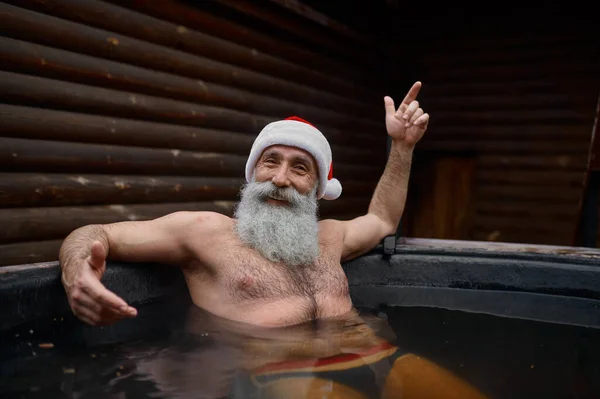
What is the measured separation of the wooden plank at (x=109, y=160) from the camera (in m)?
3.46

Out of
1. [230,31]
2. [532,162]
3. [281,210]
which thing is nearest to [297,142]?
[281,210]

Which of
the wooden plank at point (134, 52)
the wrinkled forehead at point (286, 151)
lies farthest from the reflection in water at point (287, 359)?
the wooden plank at point (134, 52)

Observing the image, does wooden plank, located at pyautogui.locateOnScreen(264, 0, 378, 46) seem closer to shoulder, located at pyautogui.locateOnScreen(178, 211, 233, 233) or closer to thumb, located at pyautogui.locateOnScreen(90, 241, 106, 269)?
shoulder, located at pyautogui.locateOnScreen(178, 211, 233, 233)

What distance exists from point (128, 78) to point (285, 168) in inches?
86.0

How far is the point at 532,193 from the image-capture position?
279 inches

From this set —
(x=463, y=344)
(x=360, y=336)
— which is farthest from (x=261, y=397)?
(x=463, y=344)

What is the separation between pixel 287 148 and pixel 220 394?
4.31 ft

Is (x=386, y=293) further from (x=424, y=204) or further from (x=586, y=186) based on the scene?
(x=424, y=204)

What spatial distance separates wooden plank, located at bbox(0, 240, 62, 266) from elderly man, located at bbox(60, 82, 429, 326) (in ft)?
5.04

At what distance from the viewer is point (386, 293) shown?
2961 mm

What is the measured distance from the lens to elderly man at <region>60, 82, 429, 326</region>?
226cm

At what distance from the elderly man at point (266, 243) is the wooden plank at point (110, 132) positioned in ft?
5.50

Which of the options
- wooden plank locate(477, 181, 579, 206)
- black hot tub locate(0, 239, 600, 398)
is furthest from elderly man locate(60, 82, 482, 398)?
wooden plank locate(477, 181, 579, 206)

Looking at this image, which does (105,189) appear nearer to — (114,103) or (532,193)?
(114,103)
